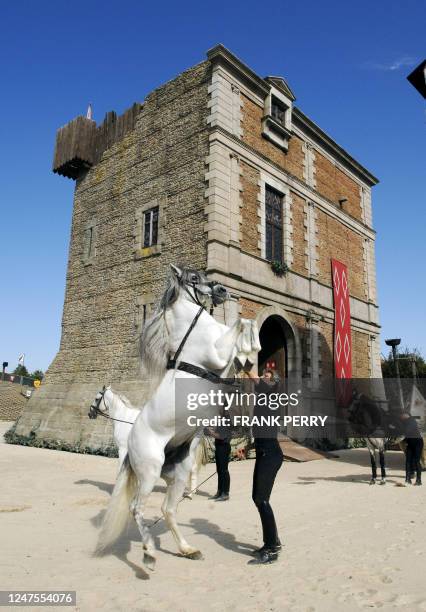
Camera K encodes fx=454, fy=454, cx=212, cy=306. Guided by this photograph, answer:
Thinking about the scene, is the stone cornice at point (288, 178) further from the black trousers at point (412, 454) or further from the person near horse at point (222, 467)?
the black trousers at point (412, 454)

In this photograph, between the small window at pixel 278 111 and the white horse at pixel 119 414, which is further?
the small window at pixel 278 111

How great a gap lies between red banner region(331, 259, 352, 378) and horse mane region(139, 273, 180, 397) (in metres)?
13.8

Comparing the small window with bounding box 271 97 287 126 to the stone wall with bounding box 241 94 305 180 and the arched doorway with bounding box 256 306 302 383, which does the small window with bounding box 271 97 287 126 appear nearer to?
the stone wall with bounding box 241 94 305 180

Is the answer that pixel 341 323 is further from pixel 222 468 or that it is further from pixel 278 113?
pixel 222 468

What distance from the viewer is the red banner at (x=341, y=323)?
17516 mm

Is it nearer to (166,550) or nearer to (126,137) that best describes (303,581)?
(166,550)

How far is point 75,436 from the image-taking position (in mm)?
14391

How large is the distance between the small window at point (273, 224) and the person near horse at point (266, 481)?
11227 mm

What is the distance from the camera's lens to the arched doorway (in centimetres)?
1552

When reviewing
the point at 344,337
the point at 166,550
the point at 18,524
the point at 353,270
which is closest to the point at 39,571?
the point at 166,550

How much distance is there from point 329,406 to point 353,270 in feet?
21.6

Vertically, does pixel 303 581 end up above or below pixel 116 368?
below

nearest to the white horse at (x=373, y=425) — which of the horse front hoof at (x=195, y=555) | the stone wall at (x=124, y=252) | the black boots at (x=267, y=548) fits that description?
the black boots at (x=267, y=548)

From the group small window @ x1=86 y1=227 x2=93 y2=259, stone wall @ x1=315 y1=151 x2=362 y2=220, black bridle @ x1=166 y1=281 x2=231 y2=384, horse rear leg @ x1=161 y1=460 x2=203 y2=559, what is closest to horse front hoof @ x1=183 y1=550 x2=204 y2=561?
horse rear leg @ x1=161 y1=460 x2=203 y2=559
